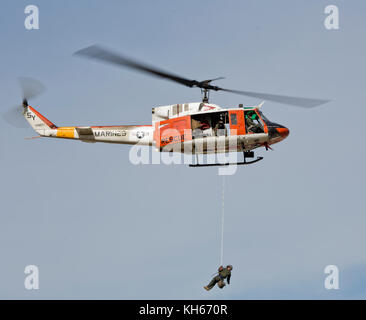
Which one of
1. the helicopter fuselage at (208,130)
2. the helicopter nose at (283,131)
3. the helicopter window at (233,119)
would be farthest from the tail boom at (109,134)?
the helicopter nose at (283,131)

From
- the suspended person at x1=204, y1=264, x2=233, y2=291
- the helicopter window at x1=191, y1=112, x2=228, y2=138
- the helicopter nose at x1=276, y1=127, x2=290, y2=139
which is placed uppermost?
the helicopter window at x1=191, y1=112, x2=228, y2=138

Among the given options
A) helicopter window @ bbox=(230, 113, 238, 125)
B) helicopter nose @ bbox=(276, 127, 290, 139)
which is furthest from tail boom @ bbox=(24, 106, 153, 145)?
helicopter nose @ bbox=(276, 127, 290, 139)

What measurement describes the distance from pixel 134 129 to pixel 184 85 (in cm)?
264

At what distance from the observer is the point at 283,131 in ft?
87.5

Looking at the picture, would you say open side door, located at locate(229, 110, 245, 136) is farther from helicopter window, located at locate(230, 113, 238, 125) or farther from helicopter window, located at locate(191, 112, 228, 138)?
helicopter window, located at locate(191, 112, 228, 138)

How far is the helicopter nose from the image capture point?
26625 millimetres

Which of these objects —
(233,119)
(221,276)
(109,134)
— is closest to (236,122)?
(233,119)

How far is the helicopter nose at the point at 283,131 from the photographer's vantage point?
26625mm

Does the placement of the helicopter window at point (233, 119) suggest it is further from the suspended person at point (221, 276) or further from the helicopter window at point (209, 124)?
the suspended person at point (221, 276)

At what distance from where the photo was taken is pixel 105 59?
23.6m
